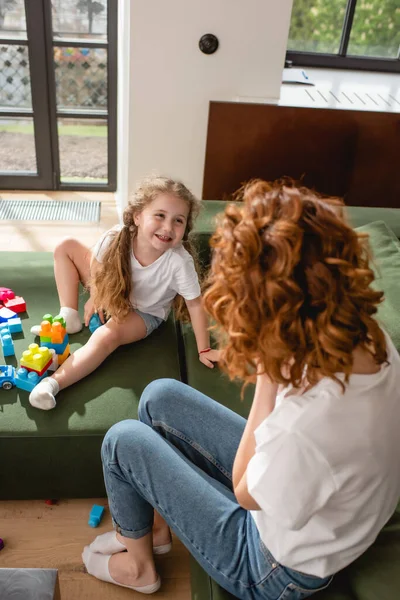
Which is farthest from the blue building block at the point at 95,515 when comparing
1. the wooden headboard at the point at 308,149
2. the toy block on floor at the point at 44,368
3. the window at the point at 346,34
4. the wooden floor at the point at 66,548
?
the window at the point at 346,34

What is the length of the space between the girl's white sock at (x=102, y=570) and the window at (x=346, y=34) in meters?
2.54

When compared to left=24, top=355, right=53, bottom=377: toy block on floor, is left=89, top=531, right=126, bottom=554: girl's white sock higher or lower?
lower

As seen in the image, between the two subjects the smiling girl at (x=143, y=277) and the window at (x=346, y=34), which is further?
the window at (x=346, y=34)

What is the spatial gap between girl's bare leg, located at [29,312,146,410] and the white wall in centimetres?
121

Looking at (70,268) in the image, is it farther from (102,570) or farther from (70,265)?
(102,570)

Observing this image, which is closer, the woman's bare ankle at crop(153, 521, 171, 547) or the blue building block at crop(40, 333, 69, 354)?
the woman's bare ankle at crop(153, 521, 171, 547)

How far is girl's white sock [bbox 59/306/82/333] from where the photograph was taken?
181cm

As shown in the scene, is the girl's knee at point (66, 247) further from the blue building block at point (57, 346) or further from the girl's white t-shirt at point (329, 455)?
the girl's white t-shirt at point (329, 455)

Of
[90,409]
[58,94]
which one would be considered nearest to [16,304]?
[90,409]

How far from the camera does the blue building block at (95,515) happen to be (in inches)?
61.5

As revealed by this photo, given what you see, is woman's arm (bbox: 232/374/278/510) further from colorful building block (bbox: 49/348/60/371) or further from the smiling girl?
colorful building block (bbox: 49/348/60/371)

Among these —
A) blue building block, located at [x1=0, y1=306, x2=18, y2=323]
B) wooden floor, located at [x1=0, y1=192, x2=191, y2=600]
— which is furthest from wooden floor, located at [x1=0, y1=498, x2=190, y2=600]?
blue building block, located at [x1=0, y1=306, x2=18, y2=323]

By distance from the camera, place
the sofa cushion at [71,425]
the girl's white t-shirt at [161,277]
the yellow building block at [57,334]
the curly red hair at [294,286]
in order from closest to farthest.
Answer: the curly red hair at [294,286] < the sofa cushion at [71,425] < the yellow building block at [57,334] < the girl's white t-shirt at [161,277]

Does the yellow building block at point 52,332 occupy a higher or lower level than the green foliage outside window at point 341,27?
lower
